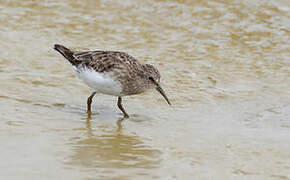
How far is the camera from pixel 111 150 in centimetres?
668

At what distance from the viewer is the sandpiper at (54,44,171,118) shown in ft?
27.0

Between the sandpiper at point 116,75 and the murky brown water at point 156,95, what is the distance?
1.18 feet

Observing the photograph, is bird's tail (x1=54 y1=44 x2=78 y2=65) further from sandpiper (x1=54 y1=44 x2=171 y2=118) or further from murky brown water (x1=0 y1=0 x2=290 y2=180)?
murky brown water (x1=0 y1=0 x2=290 y2=180)

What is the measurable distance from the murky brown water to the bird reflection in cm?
1

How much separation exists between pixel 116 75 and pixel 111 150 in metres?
1.82

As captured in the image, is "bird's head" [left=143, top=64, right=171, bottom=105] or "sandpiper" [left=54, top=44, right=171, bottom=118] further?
"bird's head" [left=143, top=64, right=171, bottom=105]

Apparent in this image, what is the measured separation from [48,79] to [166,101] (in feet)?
6.24

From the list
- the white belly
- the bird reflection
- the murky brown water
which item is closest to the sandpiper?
the white belly

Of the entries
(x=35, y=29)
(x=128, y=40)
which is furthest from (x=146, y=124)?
(x=35, y=29)

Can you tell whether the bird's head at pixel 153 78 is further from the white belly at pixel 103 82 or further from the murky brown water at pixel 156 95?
the white belly at pixel 103 82

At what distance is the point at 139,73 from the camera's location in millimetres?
8406

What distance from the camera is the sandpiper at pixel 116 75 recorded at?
27.0 feet

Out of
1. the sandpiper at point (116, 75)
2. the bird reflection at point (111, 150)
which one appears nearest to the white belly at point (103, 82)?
the sandpiper at point (116, 75)

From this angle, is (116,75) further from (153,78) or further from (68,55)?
(68,55)
